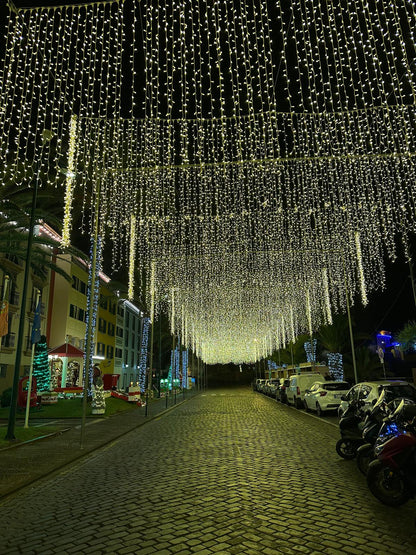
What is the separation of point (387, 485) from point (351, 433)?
332 centimetres

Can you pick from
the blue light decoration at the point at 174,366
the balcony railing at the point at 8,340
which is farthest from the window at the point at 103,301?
the balcony railing at the point at 8,340

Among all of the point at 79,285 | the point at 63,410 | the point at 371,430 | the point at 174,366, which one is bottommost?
the point at 63,410

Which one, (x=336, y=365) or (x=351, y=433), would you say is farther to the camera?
(x=336, y=365)

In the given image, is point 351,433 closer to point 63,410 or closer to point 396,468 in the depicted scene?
point 396,468

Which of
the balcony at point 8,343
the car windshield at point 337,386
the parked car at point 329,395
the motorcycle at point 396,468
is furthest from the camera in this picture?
the balcony at point 8,343

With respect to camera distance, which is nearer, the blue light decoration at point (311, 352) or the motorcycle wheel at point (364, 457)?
the motorcycle wheel at point (364, 457)

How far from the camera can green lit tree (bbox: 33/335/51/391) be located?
79.1ft

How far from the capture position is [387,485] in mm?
6152

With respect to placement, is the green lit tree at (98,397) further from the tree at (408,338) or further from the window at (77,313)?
the tree at (408,338)

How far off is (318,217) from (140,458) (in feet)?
48.9

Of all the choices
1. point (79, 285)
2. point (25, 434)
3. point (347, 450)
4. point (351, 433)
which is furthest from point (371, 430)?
point (79, 285)

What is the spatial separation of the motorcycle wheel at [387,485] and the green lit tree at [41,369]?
71.1 ft

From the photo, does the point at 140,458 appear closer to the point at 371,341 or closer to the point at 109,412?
the point at 109,412

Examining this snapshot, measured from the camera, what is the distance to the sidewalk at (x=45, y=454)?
8289 mm
